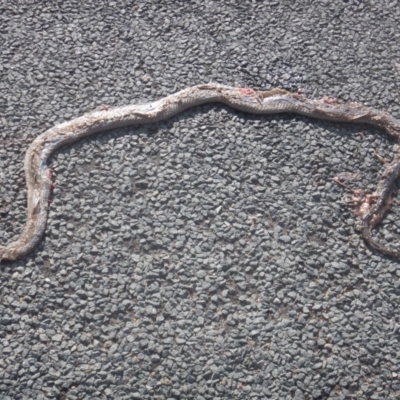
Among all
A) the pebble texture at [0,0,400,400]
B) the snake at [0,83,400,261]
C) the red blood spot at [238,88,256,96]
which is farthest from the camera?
the red blood spot at [238,88,256,96]

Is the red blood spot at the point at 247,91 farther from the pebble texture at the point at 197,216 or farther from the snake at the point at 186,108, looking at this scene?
the pebble texture at the point at 197,216

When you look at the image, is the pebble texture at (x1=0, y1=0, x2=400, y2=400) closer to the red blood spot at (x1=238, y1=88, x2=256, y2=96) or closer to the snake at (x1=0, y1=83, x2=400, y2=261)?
the snake at (x1=0, y1=83, x2=400, y2=261)

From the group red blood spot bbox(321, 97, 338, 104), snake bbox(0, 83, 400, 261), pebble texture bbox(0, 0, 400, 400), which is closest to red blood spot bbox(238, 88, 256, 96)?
snake bbox(0, 83, 400, 261)

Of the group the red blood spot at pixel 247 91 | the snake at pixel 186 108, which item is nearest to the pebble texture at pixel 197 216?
the snake at pixel 186 108

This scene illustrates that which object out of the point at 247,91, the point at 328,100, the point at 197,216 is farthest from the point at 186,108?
the point at 328,100

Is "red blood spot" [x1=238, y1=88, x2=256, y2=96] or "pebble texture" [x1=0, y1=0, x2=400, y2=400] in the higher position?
"red blood spot" [x1=238, y1=88, x2=256, y2=96]

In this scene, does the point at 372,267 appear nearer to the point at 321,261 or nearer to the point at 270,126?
the point at 321,261

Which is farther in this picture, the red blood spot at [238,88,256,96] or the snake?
the red blood spot at [238,88,256,96]
